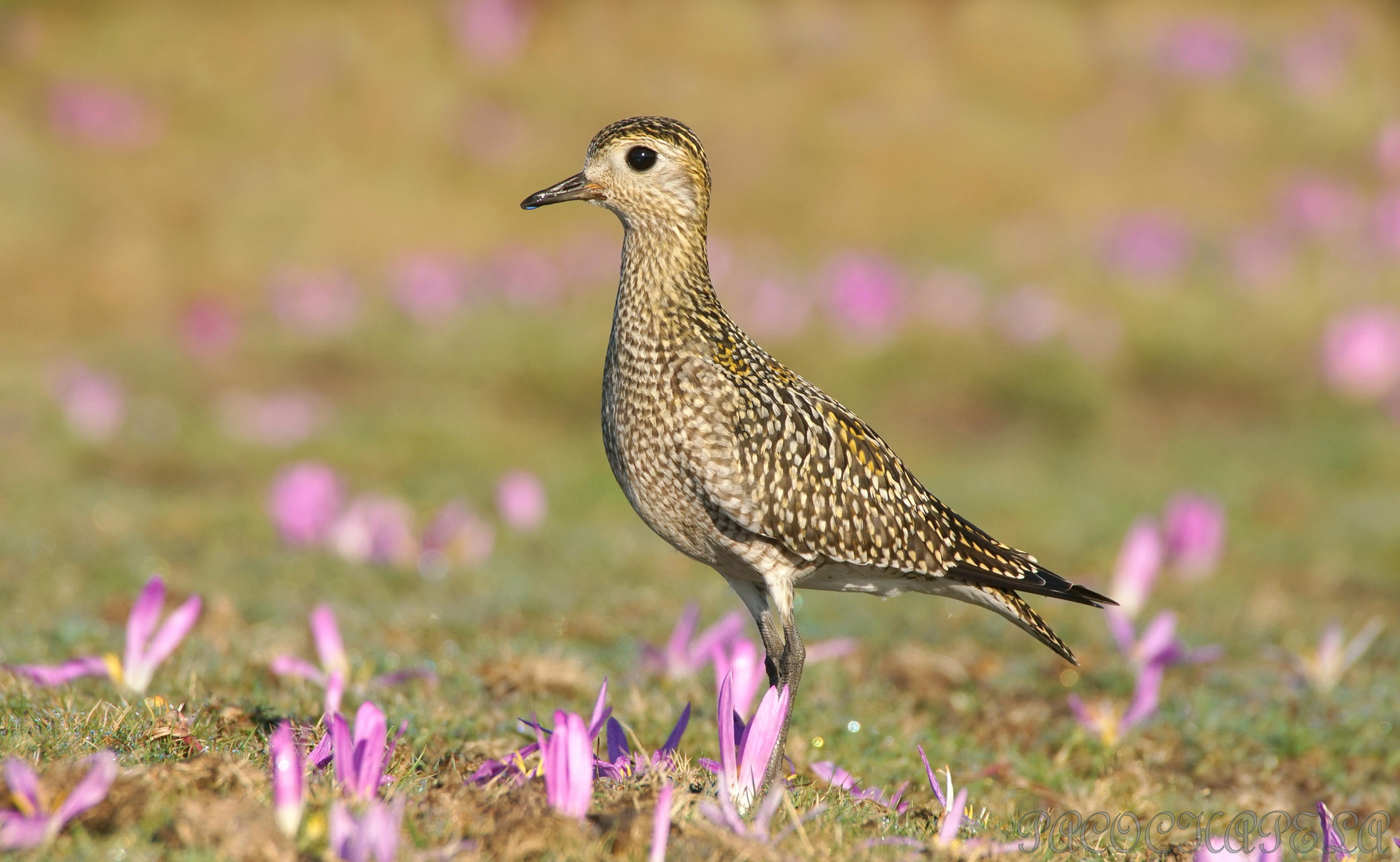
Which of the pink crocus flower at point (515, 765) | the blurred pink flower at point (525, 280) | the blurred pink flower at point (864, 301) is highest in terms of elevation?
the blurred pink flower at point (864, 301)

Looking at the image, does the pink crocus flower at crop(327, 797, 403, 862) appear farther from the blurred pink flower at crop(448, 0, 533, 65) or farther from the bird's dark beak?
the blurred pink flower at crop(448, 0, 533, 65)

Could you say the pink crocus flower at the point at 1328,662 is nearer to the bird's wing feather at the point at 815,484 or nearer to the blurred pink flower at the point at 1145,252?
the bird's wing feather at the point at 815,484

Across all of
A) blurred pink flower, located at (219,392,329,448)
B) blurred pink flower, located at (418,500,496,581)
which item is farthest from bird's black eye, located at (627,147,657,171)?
blurred pink flower, located at (219,392,329,448)

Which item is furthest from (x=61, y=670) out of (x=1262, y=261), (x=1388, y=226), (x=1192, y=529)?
(x=1388, y=226)

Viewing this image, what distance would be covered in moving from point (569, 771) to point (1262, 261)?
45.5 feet

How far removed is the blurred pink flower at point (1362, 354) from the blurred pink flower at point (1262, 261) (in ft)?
A: 4.05

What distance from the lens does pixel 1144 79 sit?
22859 millimetres

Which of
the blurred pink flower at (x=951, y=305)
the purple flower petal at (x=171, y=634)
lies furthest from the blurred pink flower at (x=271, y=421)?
the purple flower petal at (x=171, y=634)

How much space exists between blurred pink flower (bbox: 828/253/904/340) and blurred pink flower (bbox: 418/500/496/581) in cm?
599

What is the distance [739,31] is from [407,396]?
12.6m

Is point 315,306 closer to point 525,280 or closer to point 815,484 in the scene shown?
point 525,280

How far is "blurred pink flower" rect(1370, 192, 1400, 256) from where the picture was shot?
1539 centimetres

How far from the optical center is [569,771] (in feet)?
10.3

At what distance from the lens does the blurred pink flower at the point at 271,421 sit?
39.8ft
